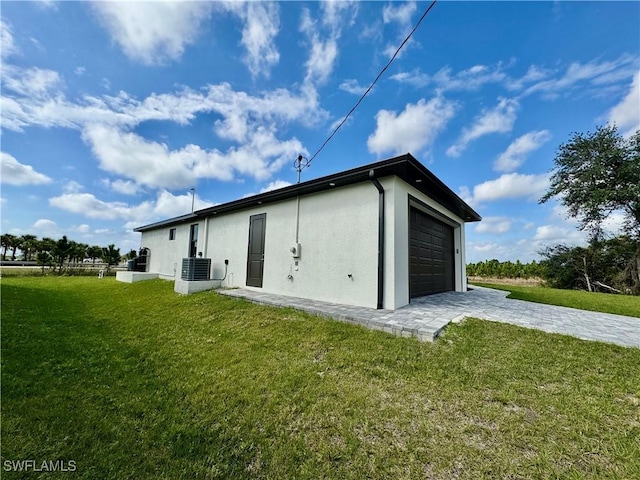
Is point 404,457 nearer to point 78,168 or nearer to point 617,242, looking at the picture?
point 78,168

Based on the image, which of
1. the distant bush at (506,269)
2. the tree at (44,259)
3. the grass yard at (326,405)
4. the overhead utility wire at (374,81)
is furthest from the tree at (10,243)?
the distant bush at (506,269)

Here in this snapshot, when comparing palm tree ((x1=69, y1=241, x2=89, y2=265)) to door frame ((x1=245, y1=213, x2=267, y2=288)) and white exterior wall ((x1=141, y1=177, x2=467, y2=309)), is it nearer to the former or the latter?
white exterior wall ((x1=141, y1=177, x2=467, y2=309))

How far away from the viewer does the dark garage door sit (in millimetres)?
6539

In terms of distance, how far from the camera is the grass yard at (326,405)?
5.70ft

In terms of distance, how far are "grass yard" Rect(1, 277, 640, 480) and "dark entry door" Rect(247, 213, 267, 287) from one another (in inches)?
140

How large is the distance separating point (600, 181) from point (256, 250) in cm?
1673

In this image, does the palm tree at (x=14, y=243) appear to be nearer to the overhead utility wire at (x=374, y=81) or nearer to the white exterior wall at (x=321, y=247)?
the white exterior wall at (x=321, y=247)

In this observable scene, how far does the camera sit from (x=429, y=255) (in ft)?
24.5

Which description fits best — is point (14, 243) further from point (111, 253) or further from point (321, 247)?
point (321, 247)

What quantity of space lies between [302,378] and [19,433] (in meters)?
2.28

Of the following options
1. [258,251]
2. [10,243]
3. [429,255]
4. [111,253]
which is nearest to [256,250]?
[258,251]

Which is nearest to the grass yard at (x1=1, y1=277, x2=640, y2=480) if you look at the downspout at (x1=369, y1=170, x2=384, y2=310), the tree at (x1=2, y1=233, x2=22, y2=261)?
the downspout at (x1=369, y1=170, x2=384, y2=310)

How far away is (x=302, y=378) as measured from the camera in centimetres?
276

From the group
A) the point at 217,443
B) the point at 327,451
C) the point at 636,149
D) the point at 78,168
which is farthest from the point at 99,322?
the point at 636,149
